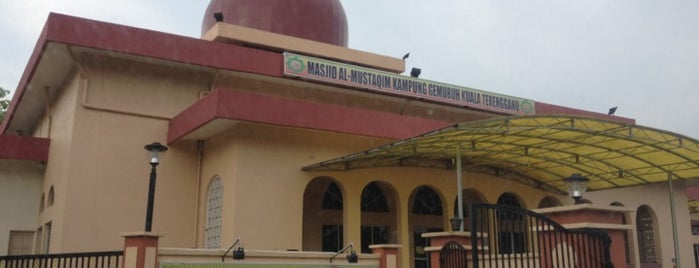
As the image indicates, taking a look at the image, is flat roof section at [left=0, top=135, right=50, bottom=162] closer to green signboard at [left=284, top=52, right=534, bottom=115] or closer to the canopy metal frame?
green signboard at [left=284, top=52, right=534, bottom=115]

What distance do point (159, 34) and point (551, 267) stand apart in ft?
41.0

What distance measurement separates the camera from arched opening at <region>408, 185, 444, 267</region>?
2034cm

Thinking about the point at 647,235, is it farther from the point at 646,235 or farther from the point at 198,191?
the point at 198,191

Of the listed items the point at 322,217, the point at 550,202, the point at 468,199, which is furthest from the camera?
the point at 468,199

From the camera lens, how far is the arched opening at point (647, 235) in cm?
2219

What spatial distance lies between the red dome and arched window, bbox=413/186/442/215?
5.60m

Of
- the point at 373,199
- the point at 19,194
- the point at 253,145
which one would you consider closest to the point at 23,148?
the point at 19,194

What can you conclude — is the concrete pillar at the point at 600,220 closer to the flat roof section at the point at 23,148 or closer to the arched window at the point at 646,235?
the arched window at the point at 646,235

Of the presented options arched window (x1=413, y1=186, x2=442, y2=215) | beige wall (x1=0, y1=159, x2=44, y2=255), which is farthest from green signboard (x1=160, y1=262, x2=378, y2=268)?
beige wall (x1=0, y1=159, x2=44, y2=255)

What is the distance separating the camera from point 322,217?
1969 cm

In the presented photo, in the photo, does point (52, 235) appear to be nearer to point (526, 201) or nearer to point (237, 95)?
point (237, 95)

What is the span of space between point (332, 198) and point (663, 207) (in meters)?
11.3

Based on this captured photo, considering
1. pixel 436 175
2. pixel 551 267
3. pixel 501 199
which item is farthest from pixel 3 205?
pixel 551 267

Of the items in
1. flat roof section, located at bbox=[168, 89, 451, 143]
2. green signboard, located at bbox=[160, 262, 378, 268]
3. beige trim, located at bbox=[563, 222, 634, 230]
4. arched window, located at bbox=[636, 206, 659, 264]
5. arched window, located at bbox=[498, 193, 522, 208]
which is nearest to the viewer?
beige trim, located at bbox=[563, 222, 634, 230]
